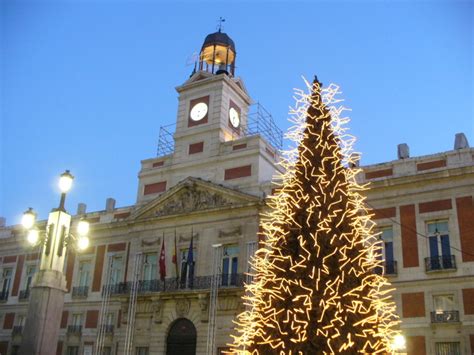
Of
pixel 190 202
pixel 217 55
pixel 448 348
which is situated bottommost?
pixel 448 348

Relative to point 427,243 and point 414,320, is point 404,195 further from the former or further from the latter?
point 414,320

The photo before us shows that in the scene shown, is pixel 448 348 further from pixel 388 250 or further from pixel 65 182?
pixel 65 182

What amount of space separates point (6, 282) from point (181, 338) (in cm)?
1529

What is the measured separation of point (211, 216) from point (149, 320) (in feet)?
19.6

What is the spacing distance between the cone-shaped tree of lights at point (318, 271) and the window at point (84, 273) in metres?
23.7

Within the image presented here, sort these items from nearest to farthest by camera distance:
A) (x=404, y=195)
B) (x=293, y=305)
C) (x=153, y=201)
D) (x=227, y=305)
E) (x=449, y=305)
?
(x=293, y=305)
(x=449, y=305)
(x=404, y=195)
(x=227, y=305)
(x=153, y=201)

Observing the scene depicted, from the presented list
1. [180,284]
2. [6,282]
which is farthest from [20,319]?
[180,284]

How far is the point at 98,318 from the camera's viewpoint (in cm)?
2938

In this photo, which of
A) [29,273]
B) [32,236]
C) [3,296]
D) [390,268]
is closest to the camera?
[32,236]

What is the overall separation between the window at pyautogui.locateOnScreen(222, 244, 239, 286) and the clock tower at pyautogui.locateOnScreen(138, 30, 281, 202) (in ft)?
9.85

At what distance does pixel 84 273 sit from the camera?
31766mm

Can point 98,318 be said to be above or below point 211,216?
below

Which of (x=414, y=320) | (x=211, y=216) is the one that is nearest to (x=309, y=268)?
(x=414, y=320)

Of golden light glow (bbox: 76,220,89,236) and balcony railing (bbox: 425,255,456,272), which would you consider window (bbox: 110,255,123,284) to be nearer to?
balcony railing (bbox: 425,255,456,272)
